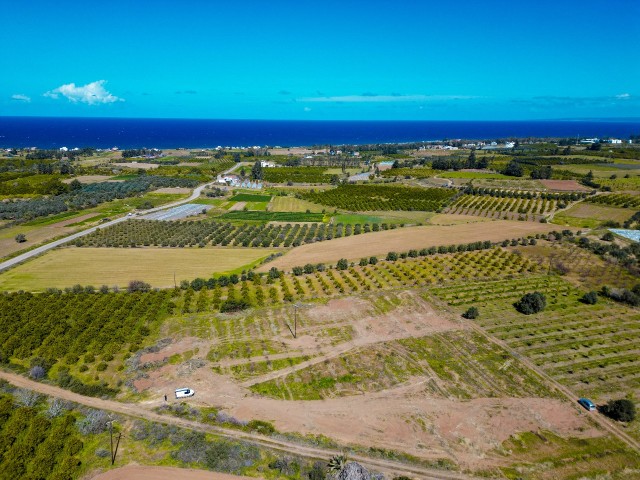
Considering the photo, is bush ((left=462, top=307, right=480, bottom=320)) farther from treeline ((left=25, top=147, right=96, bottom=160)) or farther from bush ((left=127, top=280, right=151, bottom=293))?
treeline ((left=25, top=147, right=96, bottom=160))

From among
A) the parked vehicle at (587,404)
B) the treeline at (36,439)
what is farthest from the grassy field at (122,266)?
the parked vehicle at (587,404)

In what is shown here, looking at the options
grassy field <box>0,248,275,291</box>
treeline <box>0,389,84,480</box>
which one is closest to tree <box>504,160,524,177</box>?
grassy field <box>0,248,275,291</box>

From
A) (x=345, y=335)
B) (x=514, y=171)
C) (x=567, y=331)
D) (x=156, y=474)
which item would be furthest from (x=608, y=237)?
(x=156, y=474)

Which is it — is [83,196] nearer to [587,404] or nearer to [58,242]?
[58,242]

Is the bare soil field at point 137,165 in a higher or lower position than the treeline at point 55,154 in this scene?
lower

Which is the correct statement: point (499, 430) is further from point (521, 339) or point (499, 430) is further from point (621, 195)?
point (621, 195)

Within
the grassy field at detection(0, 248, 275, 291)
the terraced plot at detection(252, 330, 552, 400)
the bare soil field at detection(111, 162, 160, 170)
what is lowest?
the terraced plot at detection(252, 330, 552, 400)

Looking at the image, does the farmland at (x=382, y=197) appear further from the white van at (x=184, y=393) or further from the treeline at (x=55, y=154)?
the treeline at (x=55, y=154)
